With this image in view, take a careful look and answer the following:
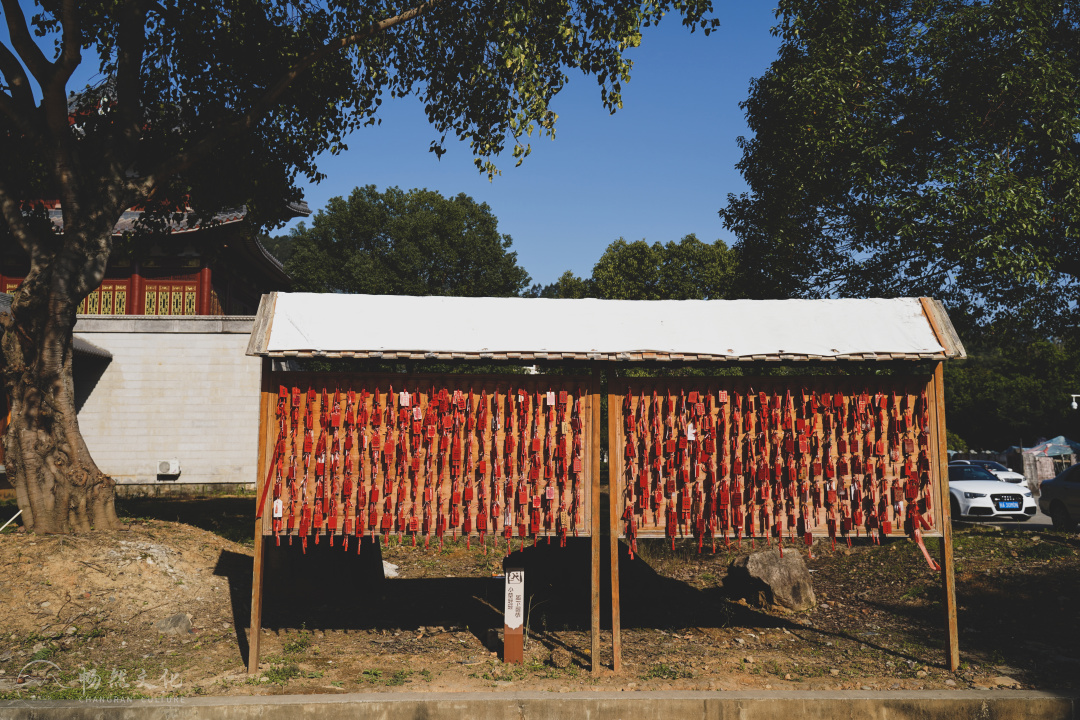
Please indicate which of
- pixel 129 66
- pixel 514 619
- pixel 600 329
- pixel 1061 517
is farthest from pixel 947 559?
pixel 129 66

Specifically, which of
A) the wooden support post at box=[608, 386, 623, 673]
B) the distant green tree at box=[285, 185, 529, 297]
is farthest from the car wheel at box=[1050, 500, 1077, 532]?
the distant green tree at box=[285, 185, 529, 297]

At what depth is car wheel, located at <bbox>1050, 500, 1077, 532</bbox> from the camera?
14064 millimetres

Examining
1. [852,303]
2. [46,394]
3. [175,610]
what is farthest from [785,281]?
[46,394]

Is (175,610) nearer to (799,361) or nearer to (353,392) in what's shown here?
(353,392)

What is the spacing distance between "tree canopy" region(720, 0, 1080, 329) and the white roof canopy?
4434 millimetres

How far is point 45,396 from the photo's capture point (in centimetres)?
850

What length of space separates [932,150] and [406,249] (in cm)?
3254

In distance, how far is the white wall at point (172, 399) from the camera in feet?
63.3

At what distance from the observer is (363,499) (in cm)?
613

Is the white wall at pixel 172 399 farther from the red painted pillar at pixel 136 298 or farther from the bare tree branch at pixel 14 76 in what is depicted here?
the bare tree branch at pixel 14 76

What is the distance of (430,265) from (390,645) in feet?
116

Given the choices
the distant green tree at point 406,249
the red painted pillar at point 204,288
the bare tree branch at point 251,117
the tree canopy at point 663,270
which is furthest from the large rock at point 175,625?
the distant green tree at point 406,249

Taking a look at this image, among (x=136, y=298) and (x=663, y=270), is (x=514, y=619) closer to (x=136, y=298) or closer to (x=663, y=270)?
(x=136, y=298)

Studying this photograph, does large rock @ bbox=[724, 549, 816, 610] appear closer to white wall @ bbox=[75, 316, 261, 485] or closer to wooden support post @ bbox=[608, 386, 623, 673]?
wooden support post @ bbox=[608, 386, 623, 673]
